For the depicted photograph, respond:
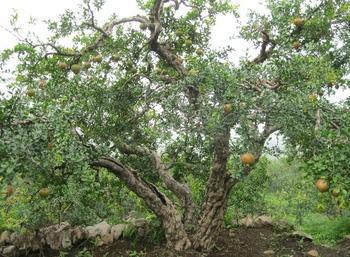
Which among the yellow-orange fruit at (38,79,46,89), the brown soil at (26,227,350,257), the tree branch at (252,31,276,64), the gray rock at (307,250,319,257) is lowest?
the gray rock at (307,250,319,257)

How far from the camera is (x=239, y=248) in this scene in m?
9.38

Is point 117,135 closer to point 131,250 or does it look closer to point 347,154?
point 131,250

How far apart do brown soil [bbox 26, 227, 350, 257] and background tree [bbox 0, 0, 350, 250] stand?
626 mm

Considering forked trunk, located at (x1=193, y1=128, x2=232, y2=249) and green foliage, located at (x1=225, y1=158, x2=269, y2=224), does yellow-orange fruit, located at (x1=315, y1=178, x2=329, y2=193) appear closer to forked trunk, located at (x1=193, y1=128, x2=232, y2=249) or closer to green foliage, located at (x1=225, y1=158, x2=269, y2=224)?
forked trunk, located at (x1=193, y1=128, x2=232, y2=249)

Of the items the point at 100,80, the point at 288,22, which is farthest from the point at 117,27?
the point at 288,22

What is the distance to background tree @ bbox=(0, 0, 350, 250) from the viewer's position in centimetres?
449

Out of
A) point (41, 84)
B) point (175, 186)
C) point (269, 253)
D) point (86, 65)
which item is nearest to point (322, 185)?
point (41, 84)

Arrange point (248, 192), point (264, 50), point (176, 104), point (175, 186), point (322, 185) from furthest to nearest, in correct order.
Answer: point (248, 192) → point (175, 186) → point (264, 50) → point (176, 104) → point (322, 185)

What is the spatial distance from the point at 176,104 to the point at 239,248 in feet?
14.6

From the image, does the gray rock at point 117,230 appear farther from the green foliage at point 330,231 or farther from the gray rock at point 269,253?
the green foliage at point 330,231

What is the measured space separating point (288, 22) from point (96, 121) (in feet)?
12.7

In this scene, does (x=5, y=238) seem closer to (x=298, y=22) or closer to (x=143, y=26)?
(x=143, y=26)

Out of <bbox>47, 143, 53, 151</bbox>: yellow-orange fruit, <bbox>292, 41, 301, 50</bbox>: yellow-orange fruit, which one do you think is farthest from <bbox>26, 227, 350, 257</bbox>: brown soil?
<bbox>47, 143, 53, 151</bbox>: yellow-orange fruit

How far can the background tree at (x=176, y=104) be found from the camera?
177 inches
